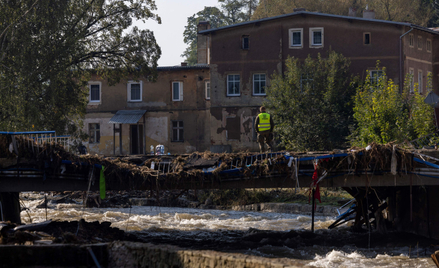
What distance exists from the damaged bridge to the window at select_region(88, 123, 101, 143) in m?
28.2

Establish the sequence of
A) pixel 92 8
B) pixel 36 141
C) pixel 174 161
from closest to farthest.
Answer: pixel 36 141, pixel 174 161, pixel 92 8

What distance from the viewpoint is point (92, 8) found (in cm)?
2938

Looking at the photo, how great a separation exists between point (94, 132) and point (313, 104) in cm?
1968

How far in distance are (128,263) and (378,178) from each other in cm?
754

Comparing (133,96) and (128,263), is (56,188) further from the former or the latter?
(133,96)

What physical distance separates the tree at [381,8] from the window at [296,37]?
18.0m

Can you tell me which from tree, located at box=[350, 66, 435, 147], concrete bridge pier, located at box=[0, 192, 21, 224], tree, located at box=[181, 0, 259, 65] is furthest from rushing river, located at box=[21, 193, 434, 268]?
tree, located at box=[181, 0, 259, 65]

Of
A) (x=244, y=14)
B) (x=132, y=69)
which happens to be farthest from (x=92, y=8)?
(x=244, y=14)

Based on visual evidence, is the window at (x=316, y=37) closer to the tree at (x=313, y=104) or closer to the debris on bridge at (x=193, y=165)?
the tree at (x=313, y=104)

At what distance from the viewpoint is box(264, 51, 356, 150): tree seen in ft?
102

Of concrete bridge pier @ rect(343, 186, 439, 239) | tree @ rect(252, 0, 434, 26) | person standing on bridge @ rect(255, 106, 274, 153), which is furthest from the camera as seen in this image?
tree @ rect(252, 0, 434, 26)

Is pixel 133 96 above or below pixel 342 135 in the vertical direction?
above

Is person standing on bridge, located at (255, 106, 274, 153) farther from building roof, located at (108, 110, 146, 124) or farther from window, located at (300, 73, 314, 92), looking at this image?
building roof, located at (108, 110, 146, 124)

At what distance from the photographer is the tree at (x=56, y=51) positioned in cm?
2530
